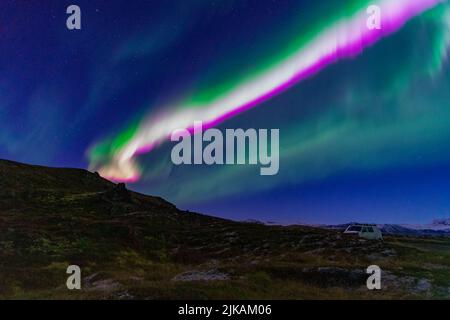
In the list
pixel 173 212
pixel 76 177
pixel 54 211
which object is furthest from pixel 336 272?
pixel 76 177

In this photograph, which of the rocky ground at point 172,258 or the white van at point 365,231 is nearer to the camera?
the rocky ground at point 172,258

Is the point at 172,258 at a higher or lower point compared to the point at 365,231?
lower

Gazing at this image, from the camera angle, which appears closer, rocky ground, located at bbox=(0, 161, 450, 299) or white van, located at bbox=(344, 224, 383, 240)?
rocky ground, located at bbox=(0, 161, 450, 299)

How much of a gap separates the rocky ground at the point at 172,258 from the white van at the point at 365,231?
16.8 ft

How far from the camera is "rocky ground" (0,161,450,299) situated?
23.5m

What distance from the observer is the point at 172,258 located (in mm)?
43688

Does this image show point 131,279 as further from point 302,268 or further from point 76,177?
point 76,177

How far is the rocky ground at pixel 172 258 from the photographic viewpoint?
23.5 meters

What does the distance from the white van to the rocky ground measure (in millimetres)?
5114

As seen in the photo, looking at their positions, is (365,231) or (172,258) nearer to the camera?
(172,258)

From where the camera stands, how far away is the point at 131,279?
26.5m

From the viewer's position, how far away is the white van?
2108 inches

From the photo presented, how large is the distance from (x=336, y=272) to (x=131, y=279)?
37.7ft

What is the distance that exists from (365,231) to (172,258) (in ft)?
75.8
